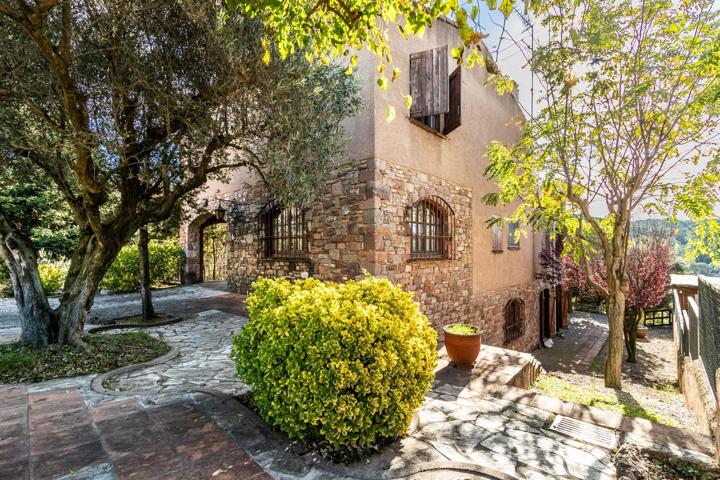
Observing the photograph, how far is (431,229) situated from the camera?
299 inches

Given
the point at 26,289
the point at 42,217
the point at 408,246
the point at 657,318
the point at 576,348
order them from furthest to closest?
1. the point at 657,318
2. the point at 576,348
3. the point at 42,217
4. the point at 408,246
5. the point at 26,289

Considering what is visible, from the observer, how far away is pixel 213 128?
461cm

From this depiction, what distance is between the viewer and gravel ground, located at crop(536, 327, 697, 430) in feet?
17.7

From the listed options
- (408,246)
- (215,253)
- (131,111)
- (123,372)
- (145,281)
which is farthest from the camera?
(215,253)

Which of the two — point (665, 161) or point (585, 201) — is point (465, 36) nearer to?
point (585, 201)

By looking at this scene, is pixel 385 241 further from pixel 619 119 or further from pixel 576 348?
pixel 576 348

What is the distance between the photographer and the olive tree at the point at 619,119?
4855 mm

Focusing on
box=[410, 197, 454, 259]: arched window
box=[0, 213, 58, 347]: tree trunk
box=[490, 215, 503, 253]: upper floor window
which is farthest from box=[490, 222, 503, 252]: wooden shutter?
box=[0, 213, 58, 347]: tree trunk

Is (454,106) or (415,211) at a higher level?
(454,106)

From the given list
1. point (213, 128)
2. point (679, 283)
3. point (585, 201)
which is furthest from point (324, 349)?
point (679, 283)

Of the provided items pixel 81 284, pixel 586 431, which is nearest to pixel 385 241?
pixel 586 431

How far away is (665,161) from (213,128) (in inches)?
284

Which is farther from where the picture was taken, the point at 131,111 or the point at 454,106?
the point at 454,106

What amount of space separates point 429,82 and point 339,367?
6.09 m
